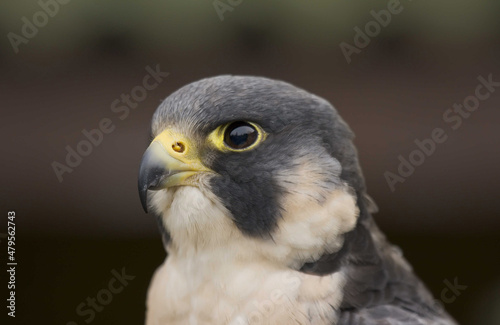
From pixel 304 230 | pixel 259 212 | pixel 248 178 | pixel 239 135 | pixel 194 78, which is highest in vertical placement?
pixel 194 78

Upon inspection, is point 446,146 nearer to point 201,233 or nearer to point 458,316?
point 458,316

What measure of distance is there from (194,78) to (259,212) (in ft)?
8.08

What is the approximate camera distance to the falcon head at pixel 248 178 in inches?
93.4

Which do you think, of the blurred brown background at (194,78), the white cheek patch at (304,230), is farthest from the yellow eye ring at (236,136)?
the blurred brown background at (194,78)

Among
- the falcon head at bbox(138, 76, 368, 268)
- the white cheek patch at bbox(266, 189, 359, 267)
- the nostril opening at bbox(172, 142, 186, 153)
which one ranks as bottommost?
the white cheek patch at bbox(266, 189, 359, 267)

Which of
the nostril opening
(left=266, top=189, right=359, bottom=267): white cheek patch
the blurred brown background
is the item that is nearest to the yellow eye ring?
the nostril opening

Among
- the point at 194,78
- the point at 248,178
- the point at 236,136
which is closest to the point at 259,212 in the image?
the point at 248,178

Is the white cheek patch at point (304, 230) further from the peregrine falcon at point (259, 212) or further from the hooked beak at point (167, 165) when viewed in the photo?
the hooked beak at point (167, 165)

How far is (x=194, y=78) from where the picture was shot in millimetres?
4676

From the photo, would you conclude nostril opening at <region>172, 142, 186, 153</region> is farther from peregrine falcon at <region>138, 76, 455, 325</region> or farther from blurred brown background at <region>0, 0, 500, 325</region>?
blurred brown background at <region>0, 0, 500, 325</region>

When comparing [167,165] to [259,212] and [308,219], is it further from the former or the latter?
[308,219]

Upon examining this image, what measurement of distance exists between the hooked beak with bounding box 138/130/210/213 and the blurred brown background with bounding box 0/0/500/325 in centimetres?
200

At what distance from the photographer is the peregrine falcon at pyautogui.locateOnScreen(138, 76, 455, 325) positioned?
237 centimetres

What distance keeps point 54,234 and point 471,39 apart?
10.4ft
